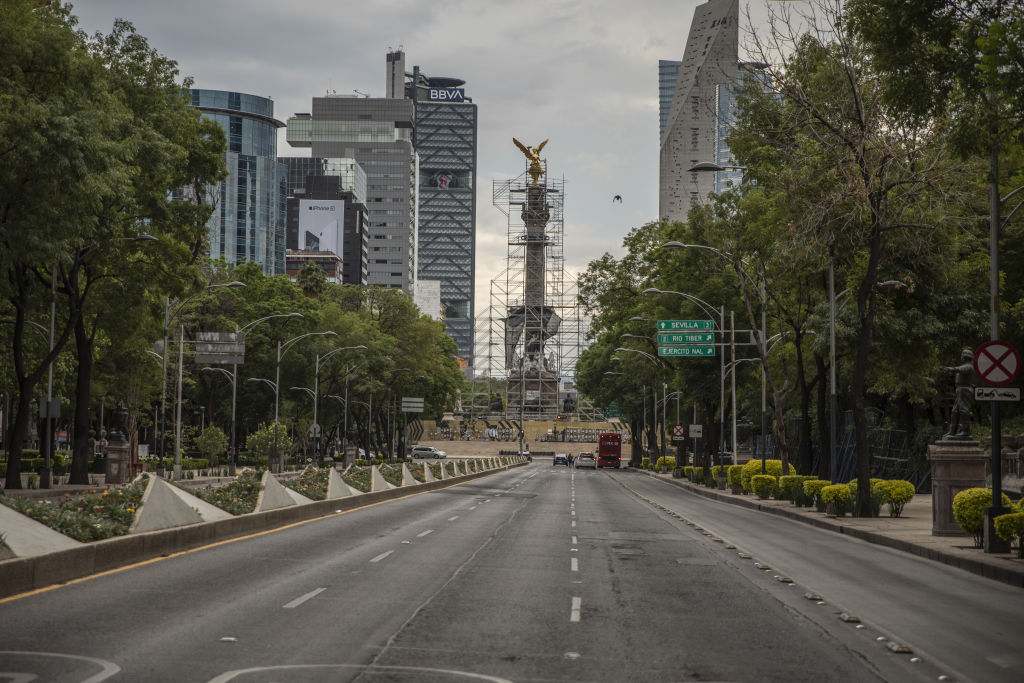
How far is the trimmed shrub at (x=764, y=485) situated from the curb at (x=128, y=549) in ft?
65.6

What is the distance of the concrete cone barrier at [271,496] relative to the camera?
80.2 feet

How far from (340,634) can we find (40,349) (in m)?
42.8

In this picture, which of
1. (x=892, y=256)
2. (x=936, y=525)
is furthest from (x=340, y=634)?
(x=892, y=256)

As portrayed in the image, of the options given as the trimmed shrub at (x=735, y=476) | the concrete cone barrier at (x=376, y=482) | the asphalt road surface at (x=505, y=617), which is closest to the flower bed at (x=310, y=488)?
the concrete cone barrier at (x=376, y=482)

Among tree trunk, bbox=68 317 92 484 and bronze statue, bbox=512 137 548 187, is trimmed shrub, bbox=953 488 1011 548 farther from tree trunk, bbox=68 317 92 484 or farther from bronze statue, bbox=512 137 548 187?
bronze statue, bbox=512 137 548 187

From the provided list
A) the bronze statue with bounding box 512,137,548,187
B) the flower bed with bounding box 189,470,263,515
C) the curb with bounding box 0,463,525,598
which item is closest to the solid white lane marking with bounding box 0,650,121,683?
the curb with bounding box 0,463,525,598

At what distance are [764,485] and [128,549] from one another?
30.4 metres

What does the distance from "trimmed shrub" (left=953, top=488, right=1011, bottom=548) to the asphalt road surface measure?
4.48 ft

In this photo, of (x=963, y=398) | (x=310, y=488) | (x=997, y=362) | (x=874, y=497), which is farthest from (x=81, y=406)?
(x=997, y=362)

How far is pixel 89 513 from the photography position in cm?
1650

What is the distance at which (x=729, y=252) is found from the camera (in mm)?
44688

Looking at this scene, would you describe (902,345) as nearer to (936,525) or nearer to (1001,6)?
(936,525)

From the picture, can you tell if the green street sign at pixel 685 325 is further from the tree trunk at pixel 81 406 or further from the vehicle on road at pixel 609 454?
the vehicle on road at pixel 609 454

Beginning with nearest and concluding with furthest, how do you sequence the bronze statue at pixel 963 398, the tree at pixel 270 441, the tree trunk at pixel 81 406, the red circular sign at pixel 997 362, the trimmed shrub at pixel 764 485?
the red circular sign at pixel 997 362
the bronze statue at pixel 963 398
the tree trunk at pixel 81 406
the trimmed shrub at pixel 764 485
the tree at pixel 270 441
